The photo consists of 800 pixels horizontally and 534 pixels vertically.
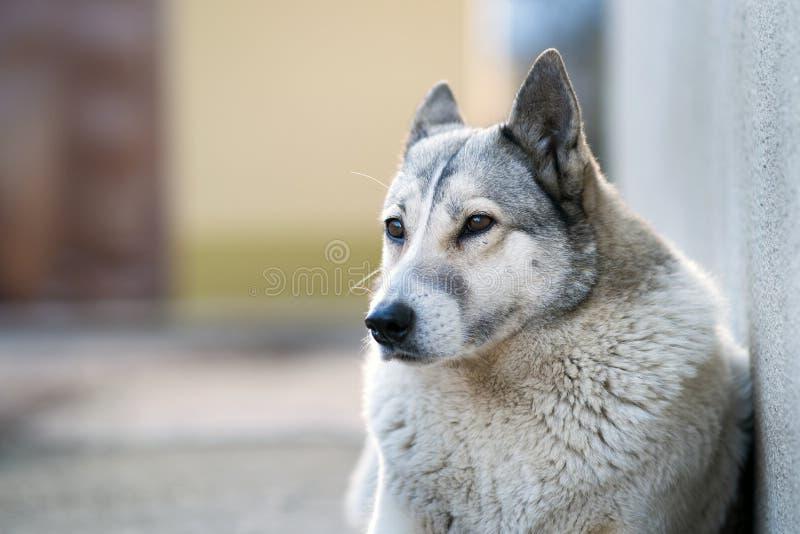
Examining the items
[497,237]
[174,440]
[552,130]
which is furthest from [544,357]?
[174,440]

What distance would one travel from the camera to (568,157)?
285 centimetres

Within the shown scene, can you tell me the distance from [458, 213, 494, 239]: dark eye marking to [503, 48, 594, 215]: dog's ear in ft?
0.67

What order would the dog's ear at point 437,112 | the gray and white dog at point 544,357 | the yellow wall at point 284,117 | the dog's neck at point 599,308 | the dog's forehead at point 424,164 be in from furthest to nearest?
1. the yellow wall at point 284,117
2. the dog's ear at point 437,112
3. the dog's forehead at point 424,164
4. the dog's neck at point 599,308
5. the gray and white dog at point 544,357

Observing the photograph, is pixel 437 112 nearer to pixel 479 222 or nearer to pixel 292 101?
pixel 479 222

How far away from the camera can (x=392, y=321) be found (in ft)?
8.61

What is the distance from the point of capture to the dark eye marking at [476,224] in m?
2.82

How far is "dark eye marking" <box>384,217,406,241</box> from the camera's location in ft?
9.88

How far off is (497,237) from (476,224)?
75mm

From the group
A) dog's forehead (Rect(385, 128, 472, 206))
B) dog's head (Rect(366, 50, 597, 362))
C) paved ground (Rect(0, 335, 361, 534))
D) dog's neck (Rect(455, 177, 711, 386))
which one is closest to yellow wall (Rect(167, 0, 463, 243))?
paved ground (Rect(0, 335, 361, 534))

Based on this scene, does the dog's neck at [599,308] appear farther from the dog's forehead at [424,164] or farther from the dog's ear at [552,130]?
the dog's forehead at [424,164]

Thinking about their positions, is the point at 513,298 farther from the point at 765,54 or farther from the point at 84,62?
the point at 84,62

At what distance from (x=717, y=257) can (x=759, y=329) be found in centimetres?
124

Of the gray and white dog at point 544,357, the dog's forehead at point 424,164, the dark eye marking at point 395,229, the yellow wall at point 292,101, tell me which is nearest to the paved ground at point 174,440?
the gray and white dog at point 544,357

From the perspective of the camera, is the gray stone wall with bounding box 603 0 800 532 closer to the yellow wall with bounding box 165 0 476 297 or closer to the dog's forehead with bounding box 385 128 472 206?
the dog's forehead with bounding box 385 128 472 206
